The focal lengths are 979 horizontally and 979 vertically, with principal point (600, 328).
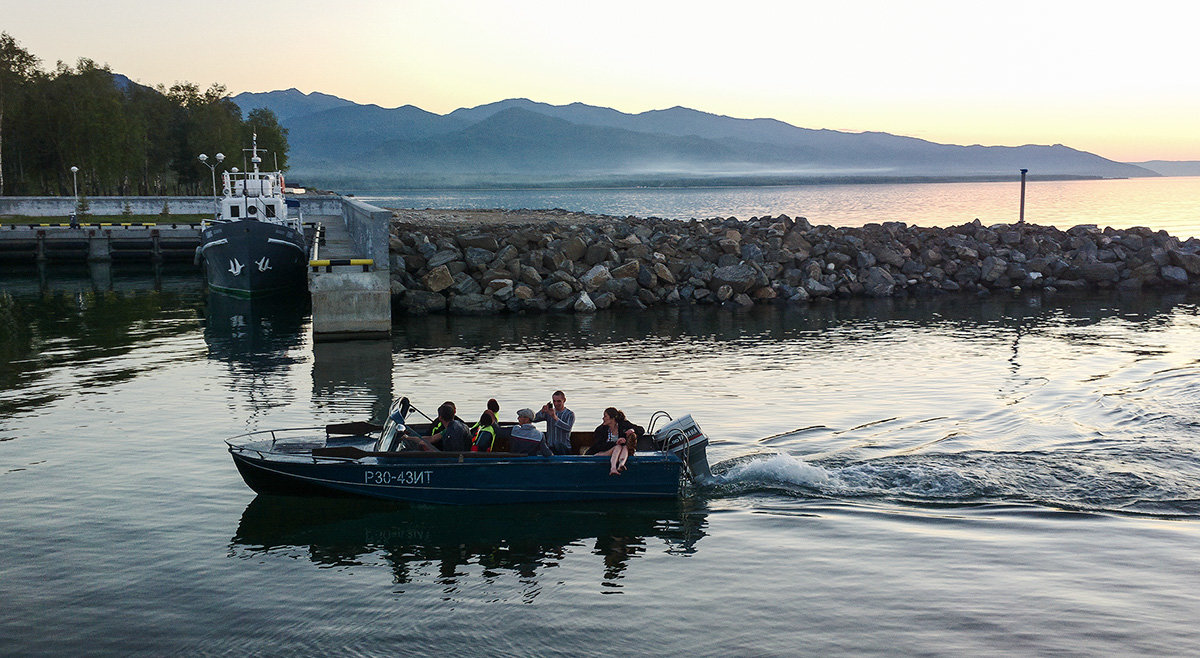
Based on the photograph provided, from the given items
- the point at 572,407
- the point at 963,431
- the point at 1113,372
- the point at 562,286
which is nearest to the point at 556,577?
the point at 572,407

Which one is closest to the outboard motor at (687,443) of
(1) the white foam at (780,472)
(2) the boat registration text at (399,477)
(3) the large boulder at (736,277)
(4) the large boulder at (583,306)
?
(1) the white foam at (780,472)

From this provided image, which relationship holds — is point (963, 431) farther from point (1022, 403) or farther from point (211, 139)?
point (211, 139)

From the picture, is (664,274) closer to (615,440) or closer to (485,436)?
(615,440)

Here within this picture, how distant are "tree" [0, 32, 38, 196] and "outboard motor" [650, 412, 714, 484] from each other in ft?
297

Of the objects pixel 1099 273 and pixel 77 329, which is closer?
pixel 77 329

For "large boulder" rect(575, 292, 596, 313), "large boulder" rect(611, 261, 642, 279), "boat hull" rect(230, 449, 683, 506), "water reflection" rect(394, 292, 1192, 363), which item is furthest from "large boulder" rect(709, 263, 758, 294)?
"boat hull" rect(230, 449, 683, 506)

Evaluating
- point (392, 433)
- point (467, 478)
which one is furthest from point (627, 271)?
point (467, 478)

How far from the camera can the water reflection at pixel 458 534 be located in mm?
14469

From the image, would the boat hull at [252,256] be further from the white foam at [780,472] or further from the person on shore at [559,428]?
the white foam at [780,472]

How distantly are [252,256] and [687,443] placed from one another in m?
32.4

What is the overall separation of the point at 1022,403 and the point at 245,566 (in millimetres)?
17868

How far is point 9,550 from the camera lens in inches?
567

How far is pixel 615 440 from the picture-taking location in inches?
653

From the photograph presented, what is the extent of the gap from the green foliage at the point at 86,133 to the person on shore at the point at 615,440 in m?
90.8
